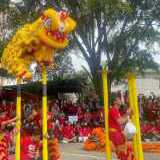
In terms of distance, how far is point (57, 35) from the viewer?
10523 millimetres

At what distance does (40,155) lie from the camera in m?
13.5

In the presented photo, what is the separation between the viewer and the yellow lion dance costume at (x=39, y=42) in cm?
1042

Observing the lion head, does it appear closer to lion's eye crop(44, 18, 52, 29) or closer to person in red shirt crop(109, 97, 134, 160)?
lion's eye crop(44, 18, 52, 29)

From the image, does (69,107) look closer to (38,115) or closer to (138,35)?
(138,35)

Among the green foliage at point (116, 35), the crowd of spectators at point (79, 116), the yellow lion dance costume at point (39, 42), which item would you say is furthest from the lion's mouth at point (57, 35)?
the green foliage at point (116, 35)

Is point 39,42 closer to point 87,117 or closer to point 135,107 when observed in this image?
point 135,107

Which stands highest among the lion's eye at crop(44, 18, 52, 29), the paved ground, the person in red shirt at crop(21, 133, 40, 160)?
the lion's eye at crop(44, 18, 52, 29)

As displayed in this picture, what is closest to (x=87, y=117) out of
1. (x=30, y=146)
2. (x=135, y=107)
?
(x=30, y=146)

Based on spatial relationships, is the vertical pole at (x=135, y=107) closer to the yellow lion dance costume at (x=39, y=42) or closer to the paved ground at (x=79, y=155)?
the yellow lion dance costume at (x=39, y=42)

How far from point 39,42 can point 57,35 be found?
1.16 feet

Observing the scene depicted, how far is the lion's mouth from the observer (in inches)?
412

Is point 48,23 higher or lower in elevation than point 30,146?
higher

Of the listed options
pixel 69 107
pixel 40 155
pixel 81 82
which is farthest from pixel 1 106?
pixel 40 155

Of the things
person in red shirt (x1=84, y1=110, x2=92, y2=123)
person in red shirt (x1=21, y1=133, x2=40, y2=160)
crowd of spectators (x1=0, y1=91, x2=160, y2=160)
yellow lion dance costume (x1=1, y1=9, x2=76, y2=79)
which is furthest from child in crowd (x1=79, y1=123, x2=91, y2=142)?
yellow lion dance costume (x1=1, y1=9, x2=76, y2=79)
